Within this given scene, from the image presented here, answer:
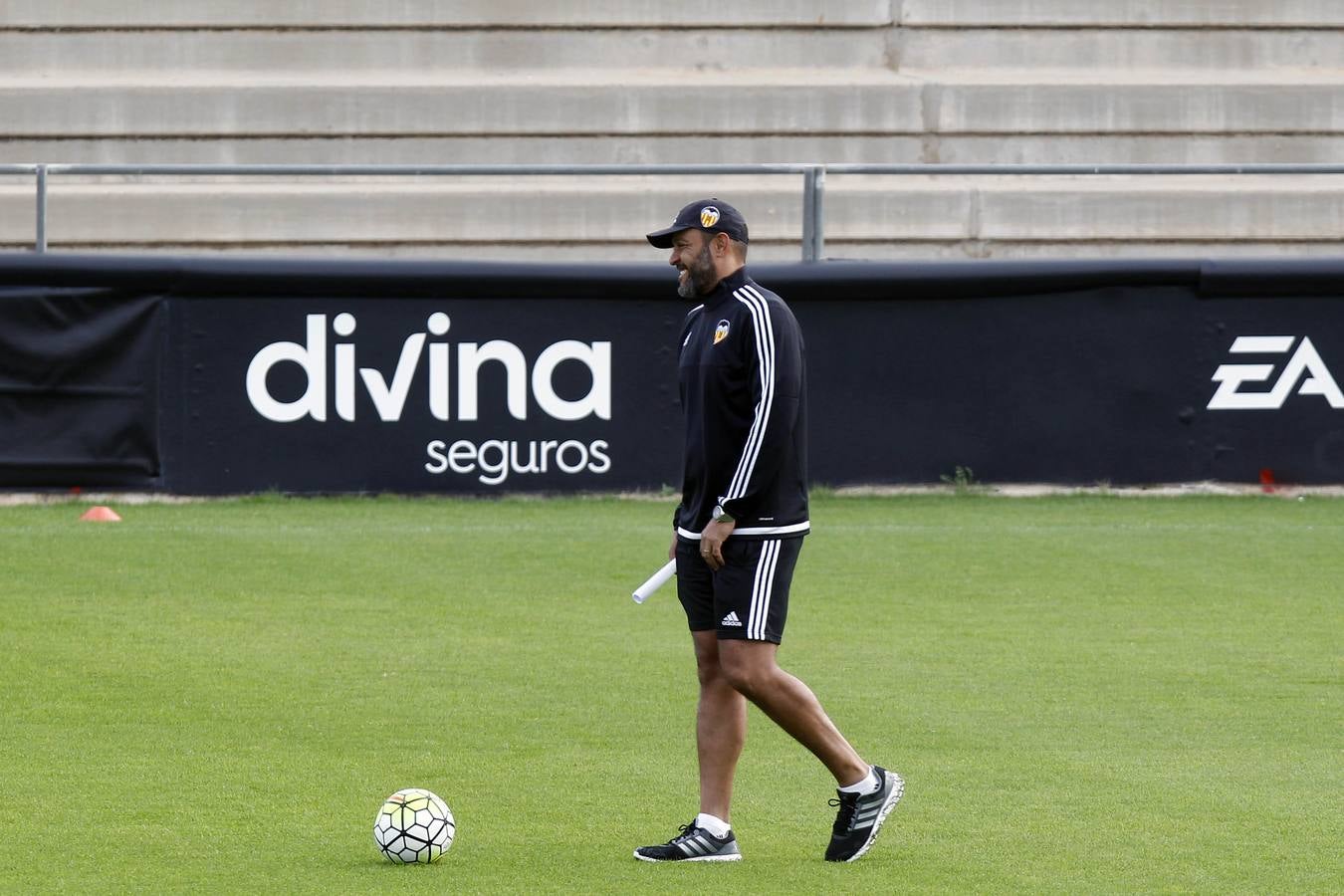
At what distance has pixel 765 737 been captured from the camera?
8242 mm

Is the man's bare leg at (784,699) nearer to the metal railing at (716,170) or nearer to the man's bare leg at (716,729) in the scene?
the man's bare leg at (716,729)

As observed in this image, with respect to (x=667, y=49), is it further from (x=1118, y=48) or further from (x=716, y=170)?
(x=716, y=170)

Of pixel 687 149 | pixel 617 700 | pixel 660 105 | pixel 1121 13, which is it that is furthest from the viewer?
pixel 1121 13

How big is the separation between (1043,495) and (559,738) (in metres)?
8.55

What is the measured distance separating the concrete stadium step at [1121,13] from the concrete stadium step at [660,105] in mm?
645

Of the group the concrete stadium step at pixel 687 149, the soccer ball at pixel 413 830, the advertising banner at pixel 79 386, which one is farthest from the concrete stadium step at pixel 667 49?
the soccer ball at pixel 413 830

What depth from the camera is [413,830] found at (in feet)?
19.9

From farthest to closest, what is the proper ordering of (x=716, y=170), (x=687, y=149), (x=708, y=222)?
(x=687, y=149)
(x=716, y=170)
(x=708, y=222)

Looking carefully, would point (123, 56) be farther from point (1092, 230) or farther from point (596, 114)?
point (1092, 230)

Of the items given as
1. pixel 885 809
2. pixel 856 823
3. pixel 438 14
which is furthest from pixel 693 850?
pixel 438 14

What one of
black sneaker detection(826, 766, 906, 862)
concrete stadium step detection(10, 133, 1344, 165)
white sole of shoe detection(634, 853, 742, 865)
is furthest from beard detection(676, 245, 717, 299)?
concrete stadium step detection(10, 133, 1344, 165)

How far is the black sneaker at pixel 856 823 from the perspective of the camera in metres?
6.22

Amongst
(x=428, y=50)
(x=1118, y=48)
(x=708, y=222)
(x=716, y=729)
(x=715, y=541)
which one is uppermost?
(x=1118, y=48)

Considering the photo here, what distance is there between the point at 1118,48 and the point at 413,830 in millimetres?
18849
